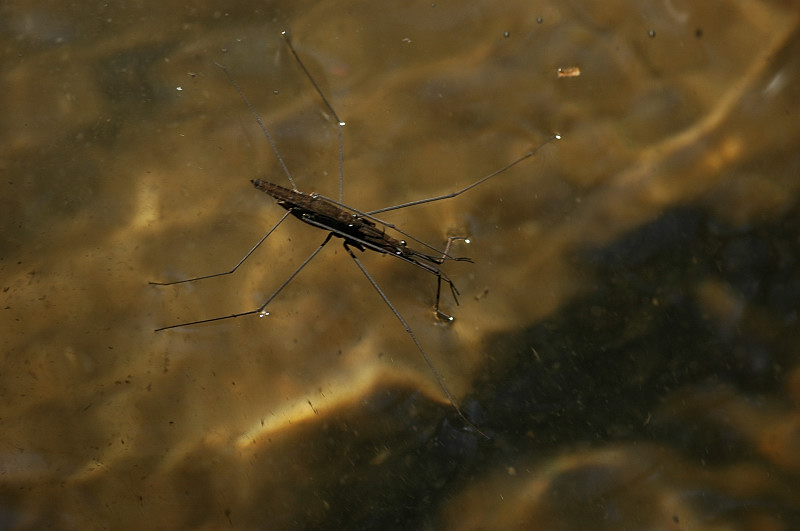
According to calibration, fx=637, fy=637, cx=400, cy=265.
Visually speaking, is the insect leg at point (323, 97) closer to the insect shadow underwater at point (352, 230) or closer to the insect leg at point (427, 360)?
the insect shadow underwater at point (352, 230)

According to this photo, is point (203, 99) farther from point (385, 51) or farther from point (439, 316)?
point (439, 316)

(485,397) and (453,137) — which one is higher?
(453,137)

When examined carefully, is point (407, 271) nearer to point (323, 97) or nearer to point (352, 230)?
point (352, 230)

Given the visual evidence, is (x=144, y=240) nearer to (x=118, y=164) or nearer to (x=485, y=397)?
(x=118, y=164)

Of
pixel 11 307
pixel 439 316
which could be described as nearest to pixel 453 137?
pixel 439 316

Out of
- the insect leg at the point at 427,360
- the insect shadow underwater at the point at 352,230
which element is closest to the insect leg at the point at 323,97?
the insect shadow underwater at the point at 352,230

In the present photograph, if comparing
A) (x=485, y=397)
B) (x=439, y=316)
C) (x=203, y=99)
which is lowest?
(x=485, y=397)
